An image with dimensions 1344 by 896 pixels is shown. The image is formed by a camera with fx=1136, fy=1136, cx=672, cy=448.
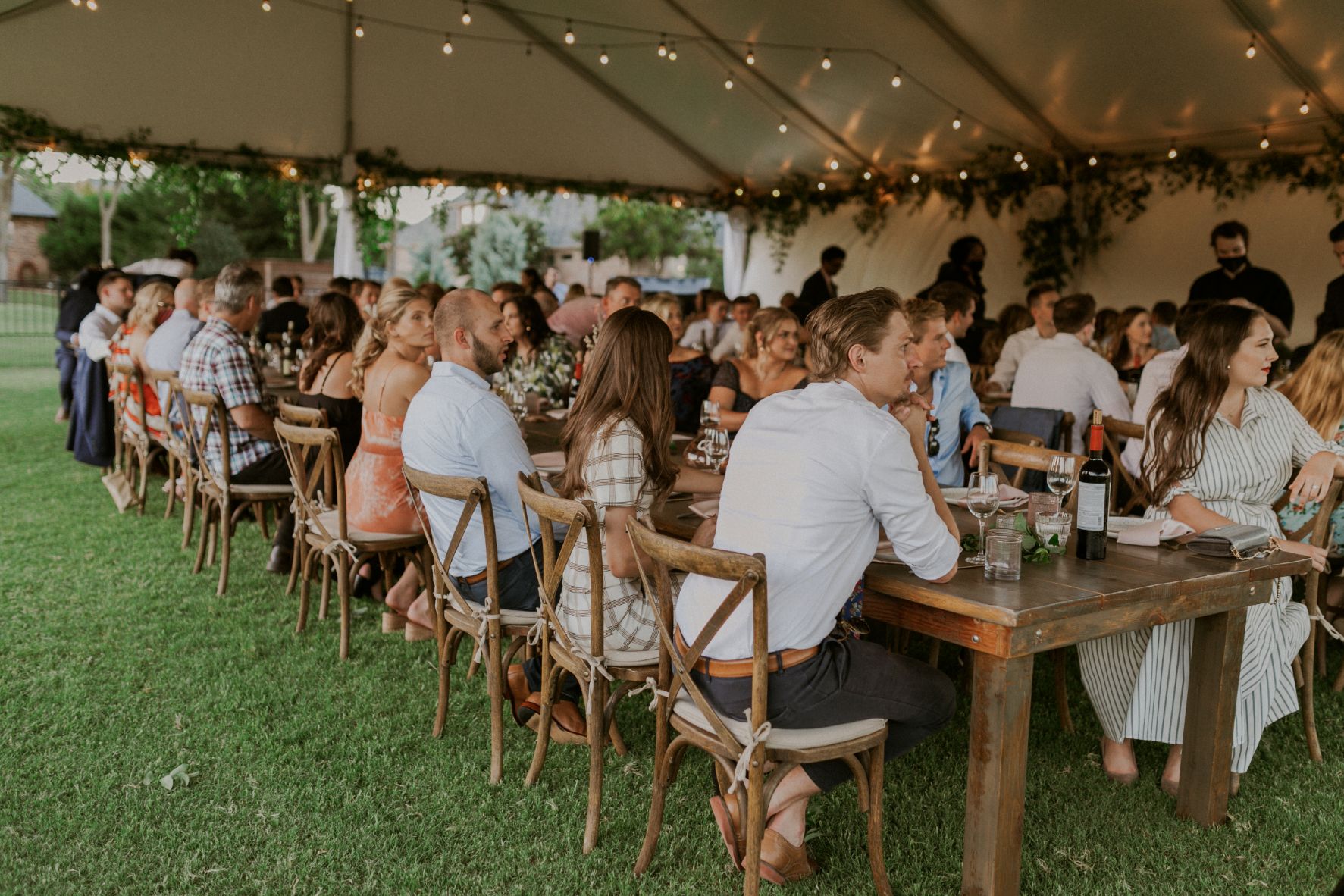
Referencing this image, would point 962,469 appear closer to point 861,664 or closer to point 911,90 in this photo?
point 861,664

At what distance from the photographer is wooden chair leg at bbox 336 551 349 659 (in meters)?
4.11

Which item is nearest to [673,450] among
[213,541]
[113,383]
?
[213,541]

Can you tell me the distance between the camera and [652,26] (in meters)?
10.9

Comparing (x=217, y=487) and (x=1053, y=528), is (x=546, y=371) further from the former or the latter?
(x=1053, y=528)

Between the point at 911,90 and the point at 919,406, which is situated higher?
the point at 911,90

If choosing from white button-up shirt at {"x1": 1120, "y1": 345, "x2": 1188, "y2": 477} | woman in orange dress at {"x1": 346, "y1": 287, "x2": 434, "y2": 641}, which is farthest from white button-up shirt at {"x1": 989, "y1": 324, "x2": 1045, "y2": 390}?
woman in orange dress at {"x1": 346, "y1": 287, "x2": 434, "y2": 641}

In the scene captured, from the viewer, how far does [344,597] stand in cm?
413

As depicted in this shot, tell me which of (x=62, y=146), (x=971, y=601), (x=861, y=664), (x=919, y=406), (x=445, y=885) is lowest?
(x=445, y=885)

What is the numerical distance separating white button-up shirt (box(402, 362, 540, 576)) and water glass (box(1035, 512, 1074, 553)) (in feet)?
4.65

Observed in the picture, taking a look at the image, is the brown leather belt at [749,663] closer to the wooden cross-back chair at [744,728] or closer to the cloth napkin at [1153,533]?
the wooden cross-back chair at [744,728]

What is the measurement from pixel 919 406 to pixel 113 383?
5672 millimetres

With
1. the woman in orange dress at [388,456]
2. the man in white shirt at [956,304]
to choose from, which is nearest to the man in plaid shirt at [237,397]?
the woman in orange dress at [388,456]

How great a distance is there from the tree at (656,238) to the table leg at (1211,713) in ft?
135

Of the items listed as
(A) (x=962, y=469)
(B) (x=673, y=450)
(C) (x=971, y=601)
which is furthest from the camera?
(A) (x=962, y=469)
